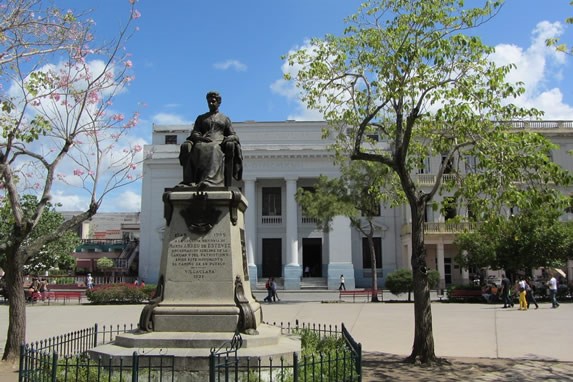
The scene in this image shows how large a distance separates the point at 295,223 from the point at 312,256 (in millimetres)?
4360

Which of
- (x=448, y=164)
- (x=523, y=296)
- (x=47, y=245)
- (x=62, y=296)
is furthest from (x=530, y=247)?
(x=47, y=245)

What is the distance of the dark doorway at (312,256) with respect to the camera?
144ft

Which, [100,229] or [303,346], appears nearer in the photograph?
[303,346]

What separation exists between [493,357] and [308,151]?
30785 millimetres

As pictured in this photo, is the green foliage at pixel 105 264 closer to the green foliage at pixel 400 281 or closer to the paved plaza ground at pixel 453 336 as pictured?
the paved plaza ground at pixel 453 336

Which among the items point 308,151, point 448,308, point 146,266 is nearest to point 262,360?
point 448,308

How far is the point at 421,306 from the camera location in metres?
10.6

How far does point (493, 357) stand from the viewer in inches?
448

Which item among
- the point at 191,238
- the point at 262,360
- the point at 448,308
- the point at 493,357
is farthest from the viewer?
the point at 448,308

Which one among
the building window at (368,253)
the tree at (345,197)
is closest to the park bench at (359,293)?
the tree at (345,197)

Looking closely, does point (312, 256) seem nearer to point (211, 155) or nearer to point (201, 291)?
point (211, 155)

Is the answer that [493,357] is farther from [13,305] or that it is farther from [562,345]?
[13,305]

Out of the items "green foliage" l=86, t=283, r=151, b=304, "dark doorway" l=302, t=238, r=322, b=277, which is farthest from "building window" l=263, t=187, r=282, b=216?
"green foliage" l=86, t=283, r=151, b=304

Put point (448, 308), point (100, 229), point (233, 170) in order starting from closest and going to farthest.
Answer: point (233, 170) < point (448, 308) < point (100, 229)
